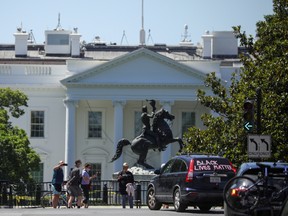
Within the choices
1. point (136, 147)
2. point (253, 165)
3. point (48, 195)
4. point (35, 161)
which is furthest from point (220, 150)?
point (35, 161)

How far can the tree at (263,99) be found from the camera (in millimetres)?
37125

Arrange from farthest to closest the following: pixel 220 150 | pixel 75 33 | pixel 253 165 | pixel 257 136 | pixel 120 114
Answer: pixel 75 33, pixel 120 114, pixel 220 150, pixel 257 136, pixel 253 165

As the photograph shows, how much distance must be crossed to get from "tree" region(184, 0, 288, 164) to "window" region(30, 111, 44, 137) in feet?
155

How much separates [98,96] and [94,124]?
3826 mm

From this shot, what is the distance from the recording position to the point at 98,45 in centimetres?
9962

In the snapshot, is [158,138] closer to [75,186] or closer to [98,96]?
[75,186]

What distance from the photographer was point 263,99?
3738 cm

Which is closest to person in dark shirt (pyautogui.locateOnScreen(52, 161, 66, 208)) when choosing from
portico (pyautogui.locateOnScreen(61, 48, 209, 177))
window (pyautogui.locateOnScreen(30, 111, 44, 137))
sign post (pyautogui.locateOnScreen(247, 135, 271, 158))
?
sign post (pyautogui.locateOnScreen(247, 135, 271, 158))

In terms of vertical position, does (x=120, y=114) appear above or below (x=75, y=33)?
below

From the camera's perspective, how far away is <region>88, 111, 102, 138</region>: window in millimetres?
90438

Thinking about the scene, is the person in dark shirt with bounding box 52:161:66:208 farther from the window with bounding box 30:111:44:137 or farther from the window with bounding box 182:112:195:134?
the window with bounding box 182:112:195:134

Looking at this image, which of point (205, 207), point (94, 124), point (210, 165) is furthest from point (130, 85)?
point (210, 165)

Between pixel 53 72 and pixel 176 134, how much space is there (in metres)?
11.0

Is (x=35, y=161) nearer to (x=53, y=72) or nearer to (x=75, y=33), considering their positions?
(x=53, y=72)
